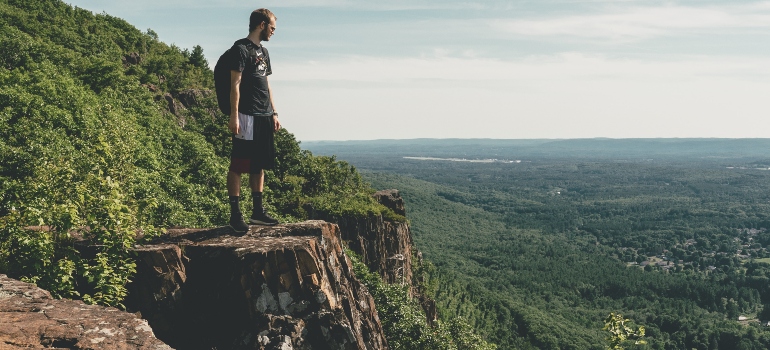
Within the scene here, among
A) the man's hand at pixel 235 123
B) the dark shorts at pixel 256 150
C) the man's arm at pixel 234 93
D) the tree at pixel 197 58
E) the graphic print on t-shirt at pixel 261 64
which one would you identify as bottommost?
the dark shorts at pixel 256 150

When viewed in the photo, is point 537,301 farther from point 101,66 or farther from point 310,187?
point 101,66

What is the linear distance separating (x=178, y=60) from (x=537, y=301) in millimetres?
129482

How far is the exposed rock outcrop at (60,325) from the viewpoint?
6289mm

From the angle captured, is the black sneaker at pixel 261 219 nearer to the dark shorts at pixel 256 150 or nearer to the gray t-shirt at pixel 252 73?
the dark shorts at pixel 256 150

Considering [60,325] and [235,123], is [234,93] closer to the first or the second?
[235,123]

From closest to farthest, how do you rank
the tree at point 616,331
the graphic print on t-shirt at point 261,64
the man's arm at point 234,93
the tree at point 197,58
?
the man's arm at point 234,93, the graphic print on t-shirt at point 261,64, the tree at point 616,331, the tree at point 197,58

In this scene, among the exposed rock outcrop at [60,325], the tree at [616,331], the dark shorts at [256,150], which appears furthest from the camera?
the tree at [616,331]

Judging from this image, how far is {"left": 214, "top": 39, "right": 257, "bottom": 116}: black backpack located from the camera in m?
9.91

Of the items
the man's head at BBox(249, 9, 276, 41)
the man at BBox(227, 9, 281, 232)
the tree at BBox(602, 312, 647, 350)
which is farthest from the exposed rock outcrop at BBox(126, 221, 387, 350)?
the tree at BBox(602, 312, 647, 350)


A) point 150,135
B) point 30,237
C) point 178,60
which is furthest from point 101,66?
point 30,237

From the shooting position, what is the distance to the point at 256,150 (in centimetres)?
1070

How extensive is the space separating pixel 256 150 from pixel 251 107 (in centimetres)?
90

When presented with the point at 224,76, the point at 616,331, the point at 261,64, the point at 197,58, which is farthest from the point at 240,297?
the point at 197,58

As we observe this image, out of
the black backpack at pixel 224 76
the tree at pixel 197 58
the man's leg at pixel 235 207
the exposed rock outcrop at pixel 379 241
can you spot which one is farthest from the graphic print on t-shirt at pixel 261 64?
the tree at pixel 197 58
